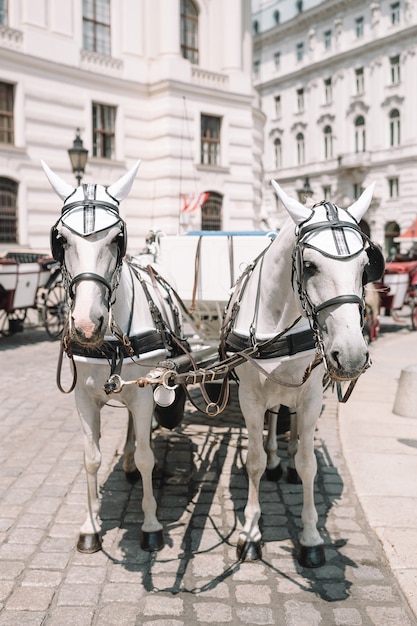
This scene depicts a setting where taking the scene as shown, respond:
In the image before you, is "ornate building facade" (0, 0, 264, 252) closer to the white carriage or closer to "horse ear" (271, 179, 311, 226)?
the white carriage

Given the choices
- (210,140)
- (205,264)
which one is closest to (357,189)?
(210,140)

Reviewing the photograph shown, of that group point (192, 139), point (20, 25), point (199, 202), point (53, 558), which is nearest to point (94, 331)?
point (53, 558)

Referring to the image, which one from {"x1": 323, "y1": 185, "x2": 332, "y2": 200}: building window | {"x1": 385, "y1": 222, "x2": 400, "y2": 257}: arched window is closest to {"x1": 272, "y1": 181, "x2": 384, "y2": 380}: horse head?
{"x1": 385, "y1": 222, "x2": 400, "y2": 257}: arched window

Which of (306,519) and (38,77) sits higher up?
(38,77)

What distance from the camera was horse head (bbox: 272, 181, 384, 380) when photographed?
8.83 feet

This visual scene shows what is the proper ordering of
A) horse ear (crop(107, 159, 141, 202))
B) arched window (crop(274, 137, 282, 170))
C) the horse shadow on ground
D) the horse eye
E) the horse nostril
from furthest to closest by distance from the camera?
arched window (crop(274, 137, 282, 170)) < the horse shadow on ground < horse ear (crop(107, 159, 141, 202)) < the horse eye < the horse nostril

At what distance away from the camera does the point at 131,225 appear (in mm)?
22375

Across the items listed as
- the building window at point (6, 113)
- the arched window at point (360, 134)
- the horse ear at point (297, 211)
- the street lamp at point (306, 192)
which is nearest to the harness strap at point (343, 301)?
Answer: the horse ear at point (297, 211)

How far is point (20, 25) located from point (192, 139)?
7277mm

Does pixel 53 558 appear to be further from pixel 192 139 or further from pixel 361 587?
pixel 192 139

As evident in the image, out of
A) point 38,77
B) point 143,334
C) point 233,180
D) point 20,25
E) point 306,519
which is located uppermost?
point 20,25

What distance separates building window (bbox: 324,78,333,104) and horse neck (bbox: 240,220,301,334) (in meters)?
50.6

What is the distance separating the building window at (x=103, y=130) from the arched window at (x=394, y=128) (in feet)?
99.7

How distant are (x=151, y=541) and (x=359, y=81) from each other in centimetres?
5008
